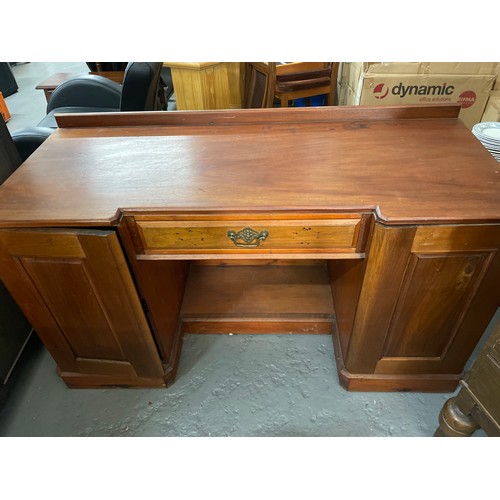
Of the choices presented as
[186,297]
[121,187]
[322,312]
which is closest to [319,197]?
[121,187]

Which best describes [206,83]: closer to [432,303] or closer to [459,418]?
[432,303]

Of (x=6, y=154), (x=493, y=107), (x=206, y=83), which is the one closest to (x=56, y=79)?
(x=206, y=83)

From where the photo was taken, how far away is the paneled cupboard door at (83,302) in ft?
3.02

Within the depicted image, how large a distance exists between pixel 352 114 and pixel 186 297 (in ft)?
2.92

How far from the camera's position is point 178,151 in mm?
1102

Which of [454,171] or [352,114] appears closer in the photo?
[454,171]

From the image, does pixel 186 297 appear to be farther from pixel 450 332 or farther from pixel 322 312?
pixel 450 332

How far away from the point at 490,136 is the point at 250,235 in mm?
970

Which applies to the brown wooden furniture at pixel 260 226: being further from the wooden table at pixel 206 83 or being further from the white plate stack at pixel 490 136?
the wooden table at pixel 206 83

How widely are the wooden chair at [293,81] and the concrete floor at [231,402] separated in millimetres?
1800

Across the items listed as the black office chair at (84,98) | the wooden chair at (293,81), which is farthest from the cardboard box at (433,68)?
the black office chair at (84,98)

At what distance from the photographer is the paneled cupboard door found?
92cm

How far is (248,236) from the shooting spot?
0.93 metres

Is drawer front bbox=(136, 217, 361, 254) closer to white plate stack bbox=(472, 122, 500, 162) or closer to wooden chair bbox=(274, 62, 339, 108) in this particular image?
white plate stack bbox=(472, 122, 500, 162)
